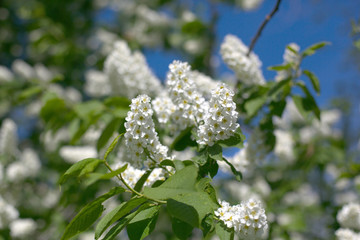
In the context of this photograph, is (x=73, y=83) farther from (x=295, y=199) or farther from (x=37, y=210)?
(x=295, y=199)

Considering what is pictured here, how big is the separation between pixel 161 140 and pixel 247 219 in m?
1.21

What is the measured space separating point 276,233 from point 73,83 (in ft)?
18.1

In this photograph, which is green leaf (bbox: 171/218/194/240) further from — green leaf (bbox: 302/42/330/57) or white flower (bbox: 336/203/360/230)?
white flower (bbox: 336/203/360/230)

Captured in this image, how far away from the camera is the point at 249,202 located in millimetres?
1607

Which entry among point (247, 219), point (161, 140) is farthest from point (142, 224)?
point (161, 140)

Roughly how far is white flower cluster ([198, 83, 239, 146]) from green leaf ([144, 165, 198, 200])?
1.63ft

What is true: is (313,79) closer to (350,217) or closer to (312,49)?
(312,49)

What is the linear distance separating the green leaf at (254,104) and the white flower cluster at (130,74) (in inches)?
46.8

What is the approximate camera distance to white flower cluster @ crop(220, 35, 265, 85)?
2.93 m

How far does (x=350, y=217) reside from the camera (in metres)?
2.90

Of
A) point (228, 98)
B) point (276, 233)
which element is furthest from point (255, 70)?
point (276, 233)

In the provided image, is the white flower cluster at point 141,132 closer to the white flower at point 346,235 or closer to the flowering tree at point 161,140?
the flowering tree at point 161,140

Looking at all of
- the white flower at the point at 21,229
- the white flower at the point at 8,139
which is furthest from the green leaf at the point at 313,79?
the white flower at the point at 21,229

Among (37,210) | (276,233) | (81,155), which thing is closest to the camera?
(276,233)
